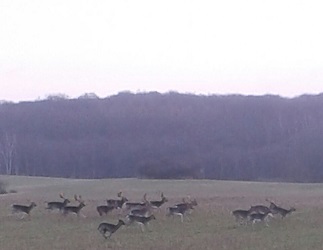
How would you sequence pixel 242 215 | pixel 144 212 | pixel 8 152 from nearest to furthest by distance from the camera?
pixel 242 215 → pixel 144 212 → pixel 8 152

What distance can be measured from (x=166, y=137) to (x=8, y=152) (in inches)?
790

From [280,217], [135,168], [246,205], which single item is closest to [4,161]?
[135,168]

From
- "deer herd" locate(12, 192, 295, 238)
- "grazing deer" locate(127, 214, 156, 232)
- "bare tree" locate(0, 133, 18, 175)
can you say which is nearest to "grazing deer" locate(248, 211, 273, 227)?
"deer herd" locate(12, 192, 295, 238)

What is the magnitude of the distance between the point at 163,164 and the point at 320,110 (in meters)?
34.0

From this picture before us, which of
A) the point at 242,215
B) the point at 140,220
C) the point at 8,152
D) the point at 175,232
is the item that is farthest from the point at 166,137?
the point at 175,232

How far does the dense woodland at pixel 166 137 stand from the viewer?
93.8m

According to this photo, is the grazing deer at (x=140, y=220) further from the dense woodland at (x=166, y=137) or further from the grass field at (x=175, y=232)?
the dense woodland at (x=166, y=137)

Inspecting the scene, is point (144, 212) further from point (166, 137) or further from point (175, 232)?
point (166, 137)

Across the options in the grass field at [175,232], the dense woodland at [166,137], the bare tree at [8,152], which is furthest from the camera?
the bare tree at [8,152]

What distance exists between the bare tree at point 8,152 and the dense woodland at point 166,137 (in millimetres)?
143

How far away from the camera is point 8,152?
329ft

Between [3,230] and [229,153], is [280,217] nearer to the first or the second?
[3,230]

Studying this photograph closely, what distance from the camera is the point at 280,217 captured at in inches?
1049

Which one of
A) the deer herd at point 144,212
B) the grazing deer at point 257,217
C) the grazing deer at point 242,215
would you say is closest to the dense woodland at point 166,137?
the deer herd at point 144,212
